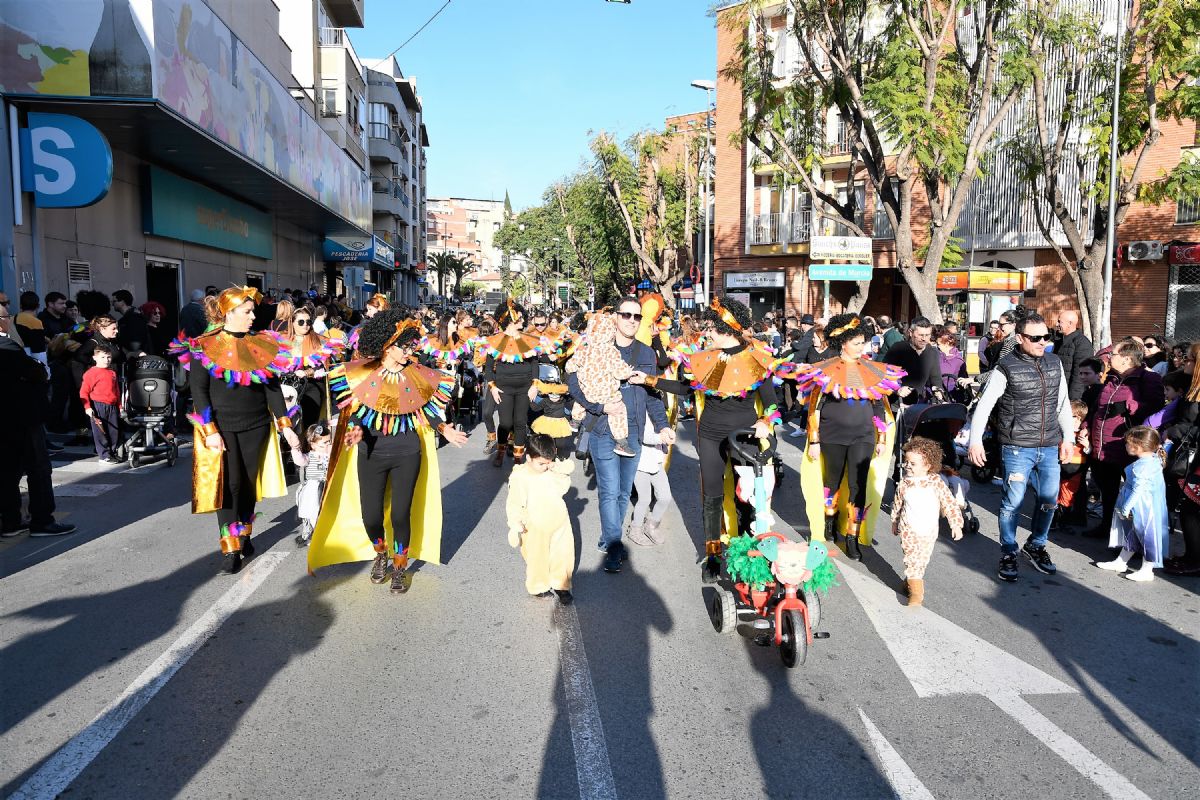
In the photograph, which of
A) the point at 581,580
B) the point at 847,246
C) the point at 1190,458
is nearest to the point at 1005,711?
the point at 581,580

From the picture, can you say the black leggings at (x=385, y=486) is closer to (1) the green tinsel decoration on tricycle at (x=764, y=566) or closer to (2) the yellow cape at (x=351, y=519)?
(2) the yellow cape at (x=351, y=519)

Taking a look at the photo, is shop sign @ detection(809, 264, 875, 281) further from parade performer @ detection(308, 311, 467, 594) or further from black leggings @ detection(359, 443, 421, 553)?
black leggings @ detection(359, 443, 421, 553)

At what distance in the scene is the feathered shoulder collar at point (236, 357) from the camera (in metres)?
6.00

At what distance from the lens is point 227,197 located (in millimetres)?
21531

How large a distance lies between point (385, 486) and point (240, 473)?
3.88ft

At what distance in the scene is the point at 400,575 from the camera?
5.77 meters

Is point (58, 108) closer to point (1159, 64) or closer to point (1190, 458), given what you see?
point (1190, 458)

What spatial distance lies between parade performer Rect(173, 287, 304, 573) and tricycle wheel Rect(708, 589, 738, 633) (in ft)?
10.6

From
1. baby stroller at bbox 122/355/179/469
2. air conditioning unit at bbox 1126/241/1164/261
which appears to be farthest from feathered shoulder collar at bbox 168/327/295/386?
air conditioning unit at bbox 1126/241/1164/261

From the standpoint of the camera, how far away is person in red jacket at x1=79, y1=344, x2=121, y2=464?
1010 centimetres

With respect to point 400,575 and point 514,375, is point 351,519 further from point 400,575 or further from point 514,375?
point 514,375

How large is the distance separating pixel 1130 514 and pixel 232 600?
6.17m

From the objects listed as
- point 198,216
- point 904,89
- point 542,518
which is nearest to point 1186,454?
point 542,518

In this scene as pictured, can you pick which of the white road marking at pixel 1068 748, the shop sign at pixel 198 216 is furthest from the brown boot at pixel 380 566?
the shop sign at pixel 198 216
